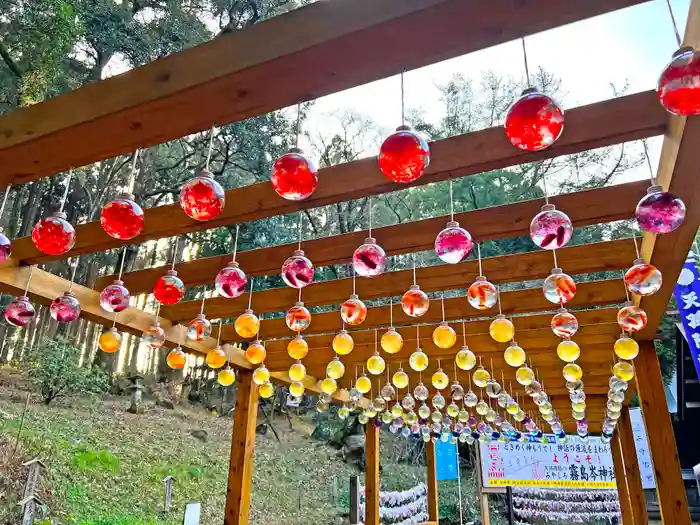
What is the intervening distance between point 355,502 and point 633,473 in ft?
10.9

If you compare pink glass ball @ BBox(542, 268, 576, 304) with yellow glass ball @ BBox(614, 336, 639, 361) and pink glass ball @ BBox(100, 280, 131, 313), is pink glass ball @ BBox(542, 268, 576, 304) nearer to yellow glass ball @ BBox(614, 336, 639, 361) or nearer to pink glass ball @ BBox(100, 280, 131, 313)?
yellow glass ball @ BBox(614, 336, 639, 361)

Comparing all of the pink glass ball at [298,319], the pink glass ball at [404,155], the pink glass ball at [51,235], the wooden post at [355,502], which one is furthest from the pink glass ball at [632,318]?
the wooden post at [355,502]

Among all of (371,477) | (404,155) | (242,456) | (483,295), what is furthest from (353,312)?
(371,477)

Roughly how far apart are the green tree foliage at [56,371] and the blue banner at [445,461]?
5.48m

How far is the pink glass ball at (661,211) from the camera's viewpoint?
1251mm

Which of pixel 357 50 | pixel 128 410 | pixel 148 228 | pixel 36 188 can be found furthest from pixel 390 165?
pixel 128 410

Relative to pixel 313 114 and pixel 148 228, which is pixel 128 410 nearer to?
pixel 313 114

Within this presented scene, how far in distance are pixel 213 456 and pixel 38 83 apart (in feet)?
21.0

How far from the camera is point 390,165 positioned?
1.11 meters

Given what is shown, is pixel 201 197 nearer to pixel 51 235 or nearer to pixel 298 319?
pixel 51 235

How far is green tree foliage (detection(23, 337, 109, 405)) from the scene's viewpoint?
23.9ft

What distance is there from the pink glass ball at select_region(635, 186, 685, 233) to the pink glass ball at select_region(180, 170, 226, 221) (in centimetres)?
111

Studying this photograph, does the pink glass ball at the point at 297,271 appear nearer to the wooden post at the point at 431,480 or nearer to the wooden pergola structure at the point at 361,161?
the wooden pergola structure at the point at 361,161

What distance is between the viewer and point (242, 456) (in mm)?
3834
